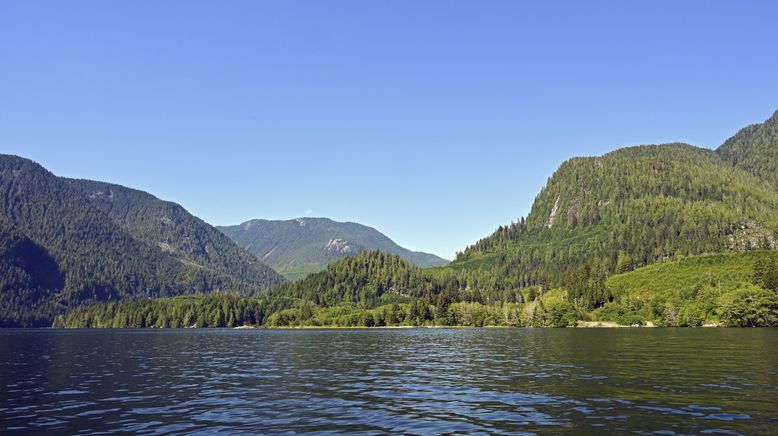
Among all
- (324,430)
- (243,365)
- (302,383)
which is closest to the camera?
(324,430)

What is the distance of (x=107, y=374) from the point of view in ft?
222

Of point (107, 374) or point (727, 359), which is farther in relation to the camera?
point (727, 359)

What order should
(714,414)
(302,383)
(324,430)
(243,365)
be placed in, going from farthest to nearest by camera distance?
(243,365)
(302,383)
(714,414)
(324,430)

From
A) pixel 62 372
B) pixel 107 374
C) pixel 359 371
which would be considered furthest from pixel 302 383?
pixel 62 372

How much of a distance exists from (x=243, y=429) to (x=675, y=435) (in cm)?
2487

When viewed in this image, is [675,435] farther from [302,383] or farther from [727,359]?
[727,359]

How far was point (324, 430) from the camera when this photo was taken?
33031 millimetres

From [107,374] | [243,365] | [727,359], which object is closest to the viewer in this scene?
[107,374]

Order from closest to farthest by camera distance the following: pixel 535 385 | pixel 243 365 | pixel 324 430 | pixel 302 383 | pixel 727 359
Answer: pixel 324 430 < pixel 535 385 < pixel 302 383 < pixel 727 359 < pixel 243 365

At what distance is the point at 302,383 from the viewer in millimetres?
57250

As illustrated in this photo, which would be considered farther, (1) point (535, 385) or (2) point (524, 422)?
(1) point (535, 385)

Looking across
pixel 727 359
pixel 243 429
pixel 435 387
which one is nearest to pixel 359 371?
pixel 435 387

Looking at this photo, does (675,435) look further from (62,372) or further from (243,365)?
(62,372)

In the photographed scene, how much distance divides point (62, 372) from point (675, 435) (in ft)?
233
